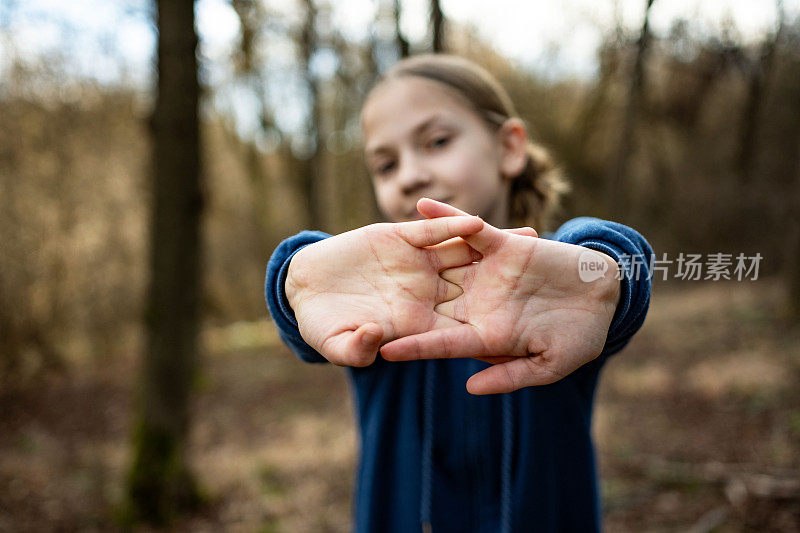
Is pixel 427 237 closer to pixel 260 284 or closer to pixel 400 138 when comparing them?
pixel 400 138

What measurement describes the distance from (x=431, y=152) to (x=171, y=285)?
2280mm

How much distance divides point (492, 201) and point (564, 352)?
0.71 m

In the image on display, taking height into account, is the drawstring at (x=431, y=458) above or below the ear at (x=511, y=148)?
below

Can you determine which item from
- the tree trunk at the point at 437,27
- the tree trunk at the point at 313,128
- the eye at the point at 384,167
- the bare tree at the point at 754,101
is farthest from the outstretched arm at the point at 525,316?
the bare tree at the point at 754,101

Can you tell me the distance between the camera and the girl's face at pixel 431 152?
1393 mm

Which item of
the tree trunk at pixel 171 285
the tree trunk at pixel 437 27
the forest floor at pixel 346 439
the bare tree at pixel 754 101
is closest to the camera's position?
the tree trunk at pixel 171 285

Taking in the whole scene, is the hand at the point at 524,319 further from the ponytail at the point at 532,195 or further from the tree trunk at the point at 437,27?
the tree trunk at the point at 437,27

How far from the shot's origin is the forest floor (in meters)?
3.07

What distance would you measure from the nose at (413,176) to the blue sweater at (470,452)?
1.19 feet

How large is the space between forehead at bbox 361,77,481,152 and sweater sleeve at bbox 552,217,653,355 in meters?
0.62

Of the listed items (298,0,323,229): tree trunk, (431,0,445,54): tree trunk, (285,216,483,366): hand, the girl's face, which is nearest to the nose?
the girl's face

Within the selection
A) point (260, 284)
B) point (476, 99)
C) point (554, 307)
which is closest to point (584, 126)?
point (260, 284)

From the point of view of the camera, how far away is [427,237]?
909 millimetres

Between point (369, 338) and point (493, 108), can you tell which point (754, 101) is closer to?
point (493, 108)
